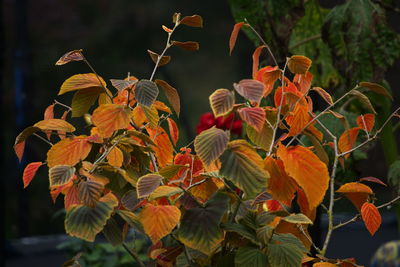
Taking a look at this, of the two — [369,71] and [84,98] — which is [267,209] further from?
[369,71]

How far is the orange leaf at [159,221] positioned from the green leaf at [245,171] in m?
0.10

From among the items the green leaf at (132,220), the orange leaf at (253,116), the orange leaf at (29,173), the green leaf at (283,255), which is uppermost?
the orange leaf at (253,116)

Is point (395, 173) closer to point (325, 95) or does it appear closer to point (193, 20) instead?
point (325, 95)

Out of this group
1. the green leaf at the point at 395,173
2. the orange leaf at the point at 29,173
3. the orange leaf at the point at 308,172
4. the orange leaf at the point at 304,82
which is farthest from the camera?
the green leaf at the point at 395,173

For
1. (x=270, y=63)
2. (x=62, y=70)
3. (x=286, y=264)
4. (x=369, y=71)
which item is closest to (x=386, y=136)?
(x=369, y=71)

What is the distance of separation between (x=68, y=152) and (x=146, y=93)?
0.46 feet

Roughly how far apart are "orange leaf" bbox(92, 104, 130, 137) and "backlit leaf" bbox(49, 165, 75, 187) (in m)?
0.08

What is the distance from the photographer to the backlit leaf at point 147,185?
40.9 inches

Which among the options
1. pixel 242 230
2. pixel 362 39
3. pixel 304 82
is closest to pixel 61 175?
pixel 242 230

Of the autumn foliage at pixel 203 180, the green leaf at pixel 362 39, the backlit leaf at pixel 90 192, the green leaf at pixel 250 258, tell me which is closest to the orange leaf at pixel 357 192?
the autumn foliage at pixel 203 180

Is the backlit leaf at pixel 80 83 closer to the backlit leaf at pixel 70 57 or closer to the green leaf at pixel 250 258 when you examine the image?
the backlit leaf at pixel 70 57

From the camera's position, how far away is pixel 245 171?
3.28 feet

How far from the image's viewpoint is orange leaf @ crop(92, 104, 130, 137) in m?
1.07

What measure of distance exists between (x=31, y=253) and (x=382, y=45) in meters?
3.09
